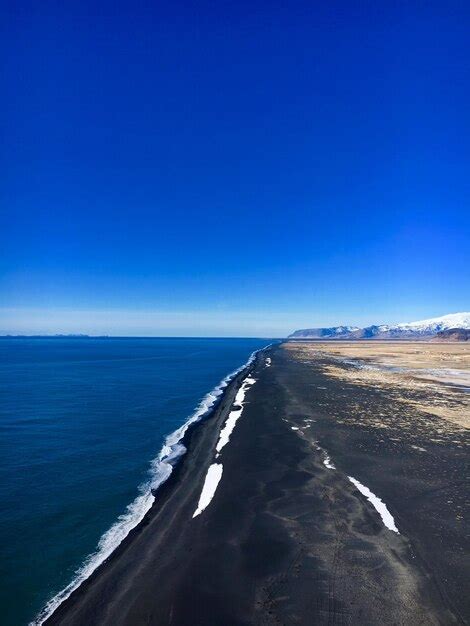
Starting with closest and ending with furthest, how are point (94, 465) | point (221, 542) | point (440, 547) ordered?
point (440, 547) < point (221, 542) < point (94, 465)

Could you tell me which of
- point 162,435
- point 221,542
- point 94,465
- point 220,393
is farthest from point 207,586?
point 220,393

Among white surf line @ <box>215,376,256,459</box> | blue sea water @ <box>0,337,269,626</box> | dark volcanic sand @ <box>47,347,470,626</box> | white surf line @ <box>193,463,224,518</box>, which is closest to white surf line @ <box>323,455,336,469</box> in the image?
dark volcanic sand @ <box>47,347,470,626</box>

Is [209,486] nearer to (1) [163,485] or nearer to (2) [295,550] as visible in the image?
(1) [163,485]

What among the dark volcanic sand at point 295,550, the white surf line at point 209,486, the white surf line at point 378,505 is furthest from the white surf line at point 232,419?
the white surf line at point 378,505

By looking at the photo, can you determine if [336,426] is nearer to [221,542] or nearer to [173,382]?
[221,542]

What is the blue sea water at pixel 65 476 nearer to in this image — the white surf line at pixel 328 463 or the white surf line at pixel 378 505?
the white surf line at pixel 328 463

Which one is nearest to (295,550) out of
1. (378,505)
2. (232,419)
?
(378,505)

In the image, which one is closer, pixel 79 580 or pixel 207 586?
pixel 207 586

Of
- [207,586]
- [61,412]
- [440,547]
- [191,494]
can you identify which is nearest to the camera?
[207,586]
